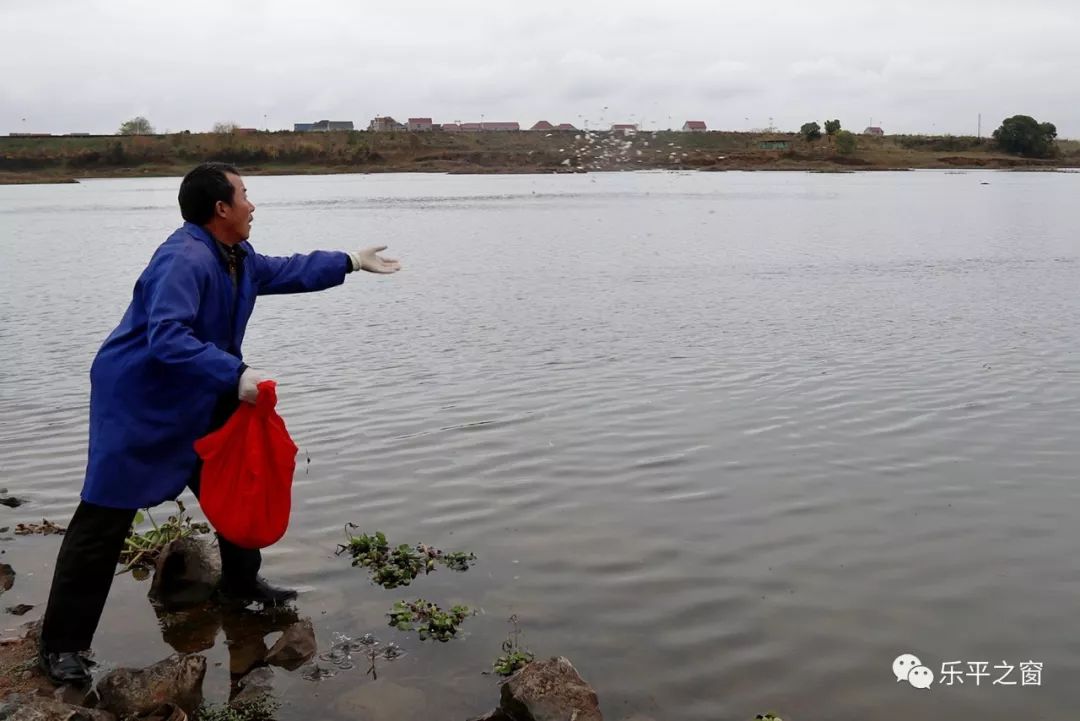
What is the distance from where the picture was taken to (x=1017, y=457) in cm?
780

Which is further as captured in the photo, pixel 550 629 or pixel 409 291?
pixel 409 291

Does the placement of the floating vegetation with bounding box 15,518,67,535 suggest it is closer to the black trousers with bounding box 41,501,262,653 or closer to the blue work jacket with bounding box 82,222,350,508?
the black trousers with bounding box 41,501,262,653

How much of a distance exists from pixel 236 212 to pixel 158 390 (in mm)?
860

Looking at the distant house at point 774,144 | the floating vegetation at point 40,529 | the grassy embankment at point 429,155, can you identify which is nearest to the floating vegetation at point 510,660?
the floating vegetation at point 40,529

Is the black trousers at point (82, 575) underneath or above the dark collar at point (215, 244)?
underneath

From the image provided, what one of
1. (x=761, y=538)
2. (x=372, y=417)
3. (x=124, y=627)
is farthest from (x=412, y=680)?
(x=372, y=417)

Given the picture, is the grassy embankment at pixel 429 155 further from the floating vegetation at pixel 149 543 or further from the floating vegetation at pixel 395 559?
the floating vegetation at pixel 149 543

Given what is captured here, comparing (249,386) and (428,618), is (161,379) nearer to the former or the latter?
(249,386)

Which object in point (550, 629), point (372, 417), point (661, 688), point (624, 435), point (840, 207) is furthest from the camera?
point (840, 207)

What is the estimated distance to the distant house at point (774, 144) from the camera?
331 feet

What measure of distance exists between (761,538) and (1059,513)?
6.29 ft

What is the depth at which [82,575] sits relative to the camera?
4668 millimetres

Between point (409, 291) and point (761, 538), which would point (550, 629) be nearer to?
point (761, 538)

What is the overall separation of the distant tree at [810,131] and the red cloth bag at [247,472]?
10391 cm
